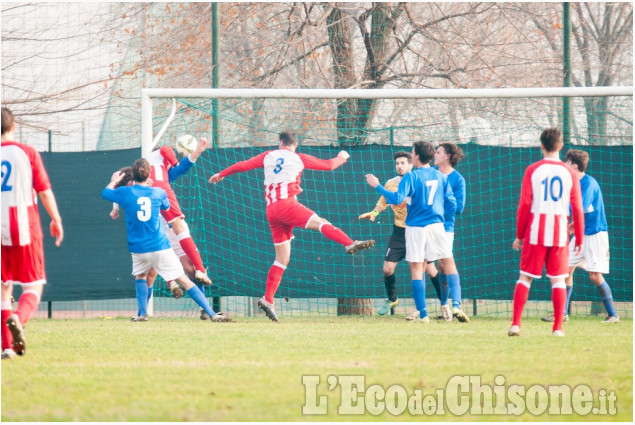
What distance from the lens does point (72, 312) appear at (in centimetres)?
1149

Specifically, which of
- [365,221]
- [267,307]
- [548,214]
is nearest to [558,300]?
[548,214]

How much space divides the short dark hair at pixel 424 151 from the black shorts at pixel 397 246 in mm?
1185

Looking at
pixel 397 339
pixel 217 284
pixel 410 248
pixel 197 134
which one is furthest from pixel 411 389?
pixel 197 134

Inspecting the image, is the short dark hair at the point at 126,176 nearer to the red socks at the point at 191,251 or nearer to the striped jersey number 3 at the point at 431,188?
the red socks at the point at 191,251

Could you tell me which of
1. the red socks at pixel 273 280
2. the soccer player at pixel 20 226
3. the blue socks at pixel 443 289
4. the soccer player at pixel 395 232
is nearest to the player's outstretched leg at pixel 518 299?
the blue socks at pixel 443 289

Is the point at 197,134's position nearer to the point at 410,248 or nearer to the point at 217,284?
the point at 217,284

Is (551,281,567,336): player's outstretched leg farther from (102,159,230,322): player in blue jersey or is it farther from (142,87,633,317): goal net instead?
(102,159,230,322): player in blue jersey

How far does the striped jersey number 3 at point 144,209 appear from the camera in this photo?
28.7ft

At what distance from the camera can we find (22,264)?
6023 millimetres

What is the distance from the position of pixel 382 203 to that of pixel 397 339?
304 centimetres

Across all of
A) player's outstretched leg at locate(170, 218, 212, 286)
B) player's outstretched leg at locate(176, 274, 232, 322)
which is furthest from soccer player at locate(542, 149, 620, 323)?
player's outstretched leg at locate(170, 218, 212, 286)

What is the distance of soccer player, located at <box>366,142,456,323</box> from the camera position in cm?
877

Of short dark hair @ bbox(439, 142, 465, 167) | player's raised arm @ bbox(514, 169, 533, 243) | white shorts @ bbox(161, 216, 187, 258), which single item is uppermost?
short dark hair @ bbox(439, 142, 465, 167)

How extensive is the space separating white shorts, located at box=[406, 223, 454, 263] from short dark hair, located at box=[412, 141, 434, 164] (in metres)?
0.68
